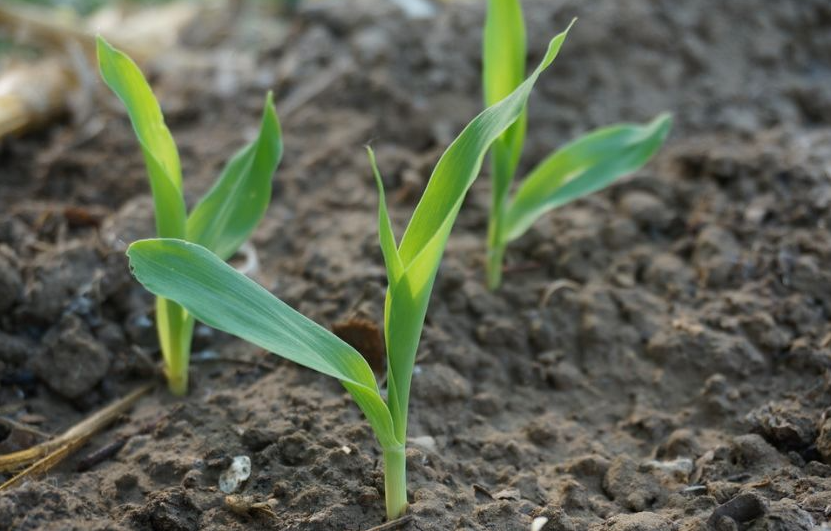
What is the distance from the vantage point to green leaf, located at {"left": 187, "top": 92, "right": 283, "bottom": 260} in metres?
1.63

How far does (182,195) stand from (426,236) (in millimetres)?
468

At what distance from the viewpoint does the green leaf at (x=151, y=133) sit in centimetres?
147

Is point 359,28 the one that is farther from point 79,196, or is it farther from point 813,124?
point 813,124

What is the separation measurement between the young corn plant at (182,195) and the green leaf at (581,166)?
21.6 inches

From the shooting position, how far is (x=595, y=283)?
79.8 inches

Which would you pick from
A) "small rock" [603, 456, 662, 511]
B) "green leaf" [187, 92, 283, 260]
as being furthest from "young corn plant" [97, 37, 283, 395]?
"small rock" [603, 456, 662, 511]

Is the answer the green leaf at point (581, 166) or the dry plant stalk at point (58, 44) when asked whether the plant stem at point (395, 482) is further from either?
the dry plant stalk at point (58, 44)

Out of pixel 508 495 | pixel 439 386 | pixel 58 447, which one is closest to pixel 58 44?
pixel 58 447

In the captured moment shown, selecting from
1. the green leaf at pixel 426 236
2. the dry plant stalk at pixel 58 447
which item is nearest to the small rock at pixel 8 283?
the dry plant stalk at pixel 58 447

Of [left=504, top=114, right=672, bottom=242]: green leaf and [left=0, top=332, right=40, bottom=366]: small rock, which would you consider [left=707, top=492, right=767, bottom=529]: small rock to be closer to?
[left=504, top=114, right=672, bottom=242]: green leaf

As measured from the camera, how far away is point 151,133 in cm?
154

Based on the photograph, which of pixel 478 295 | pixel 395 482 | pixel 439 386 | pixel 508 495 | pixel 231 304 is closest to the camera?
pixel 231 304

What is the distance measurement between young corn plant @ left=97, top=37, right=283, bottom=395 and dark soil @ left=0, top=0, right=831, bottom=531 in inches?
5.0

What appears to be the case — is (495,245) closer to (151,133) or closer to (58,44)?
(151,133)
